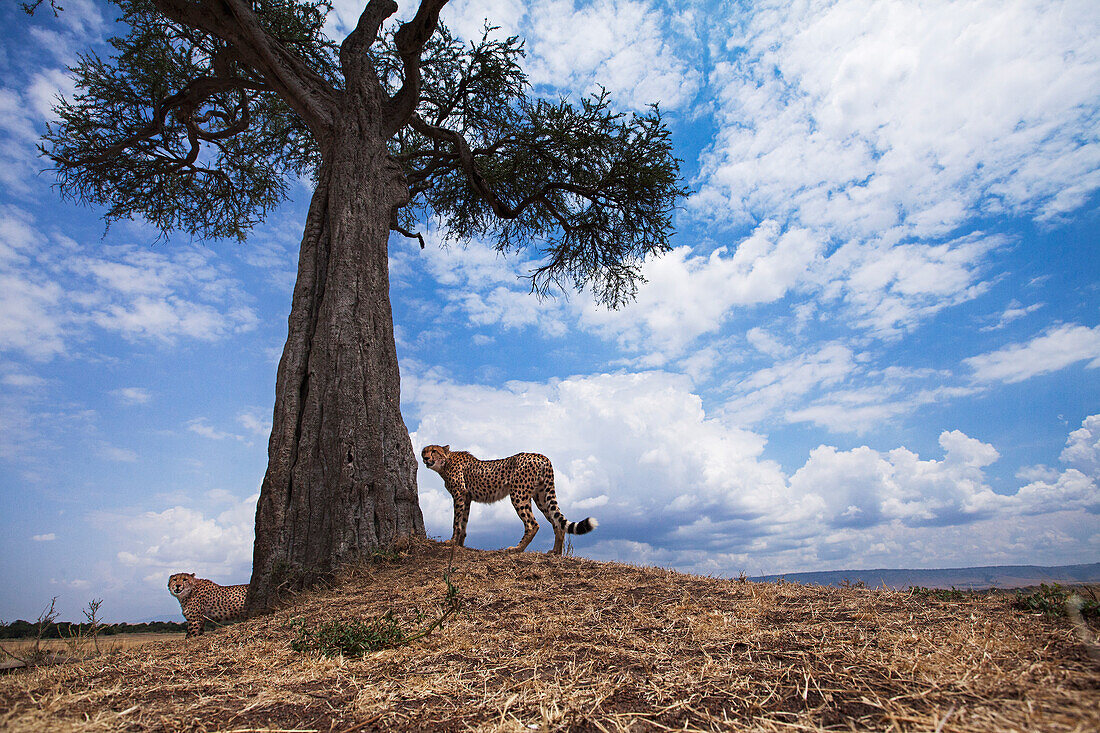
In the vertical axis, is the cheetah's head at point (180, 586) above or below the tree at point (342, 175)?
below

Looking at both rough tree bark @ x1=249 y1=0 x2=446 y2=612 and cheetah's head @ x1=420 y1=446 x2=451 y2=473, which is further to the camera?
cheetah's head @ x1=420 y1=446 x2=451 y2=473

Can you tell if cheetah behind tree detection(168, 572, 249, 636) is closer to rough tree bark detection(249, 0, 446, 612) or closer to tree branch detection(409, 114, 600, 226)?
rough tree bark detection(249, 0, 446, 612)

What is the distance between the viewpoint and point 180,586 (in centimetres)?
884

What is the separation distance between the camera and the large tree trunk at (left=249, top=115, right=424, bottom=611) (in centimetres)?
721

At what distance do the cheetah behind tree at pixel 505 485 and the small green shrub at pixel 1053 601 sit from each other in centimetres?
533

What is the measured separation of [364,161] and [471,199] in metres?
5.04

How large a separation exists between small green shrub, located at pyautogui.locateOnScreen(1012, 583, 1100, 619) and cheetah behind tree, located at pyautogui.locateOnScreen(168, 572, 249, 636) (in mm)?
9373

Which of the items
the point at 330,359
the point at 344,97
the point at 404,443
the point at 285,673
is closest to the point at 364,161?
the point at 344,97

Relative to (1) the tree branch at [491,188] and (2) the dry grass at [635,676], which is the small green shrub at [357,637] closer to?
(2) the dry grass at [635,676]

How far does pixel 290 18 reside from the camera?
1182 cm

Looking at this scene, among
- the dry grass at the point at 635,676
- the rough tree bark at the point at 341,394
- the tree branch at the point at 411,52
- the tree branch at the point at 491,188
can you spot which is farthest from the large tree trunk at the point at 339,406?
the tree branch at the point at 491,188

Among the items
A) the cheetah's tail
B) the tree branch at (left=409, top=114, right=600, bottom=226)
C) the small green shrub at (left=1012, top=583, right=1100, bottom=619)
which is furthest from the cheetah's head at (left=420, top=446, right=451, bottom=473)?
the small green shrub at (left=1012, top=583, right=1100, bottom=619)

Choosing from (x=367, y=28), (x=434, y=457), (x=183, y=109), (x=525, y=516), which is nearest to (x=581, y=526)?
(x=525, y=516)

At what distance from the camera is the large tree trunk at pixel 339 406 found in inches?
284
